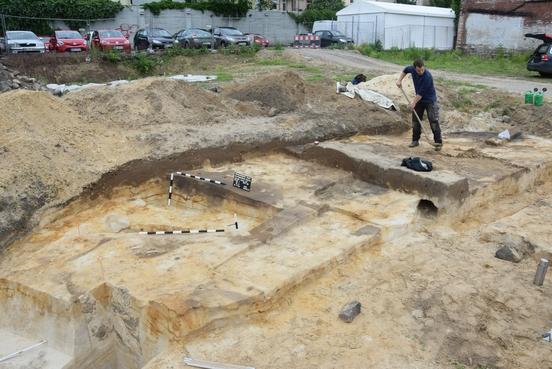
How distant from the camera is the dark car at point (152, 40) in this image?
2398 cm

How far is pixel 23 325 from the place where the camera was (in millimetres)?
5309

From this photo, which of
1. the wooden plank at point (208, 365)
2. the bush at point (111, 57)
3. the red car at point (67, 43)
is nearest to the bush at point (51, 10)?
the red car at point (67, 43)

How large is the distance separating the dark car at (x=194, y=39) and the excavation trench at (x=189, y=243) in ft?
56.5

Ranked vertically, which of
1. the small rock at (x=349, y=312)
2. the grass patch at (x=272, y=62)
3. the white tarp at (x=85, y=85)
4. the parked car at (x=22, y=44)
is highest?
the parked car at (x=22, y=44)

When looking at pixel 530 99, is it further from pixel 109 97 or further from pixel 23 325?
pixel 23 325

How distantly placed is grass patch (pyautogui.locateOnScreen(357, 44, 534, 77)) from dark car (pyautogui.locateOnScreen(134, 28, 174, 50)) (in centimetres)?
1013

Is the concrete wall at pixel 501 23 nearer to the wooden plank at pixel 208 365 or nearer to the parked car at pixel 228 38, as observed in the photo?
the parked car at pixel 228 38

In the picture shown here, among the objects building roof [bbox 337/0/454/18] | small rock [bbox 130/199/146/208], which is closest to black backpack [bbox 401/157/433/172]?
small rock [bbox 130/199/146/208]

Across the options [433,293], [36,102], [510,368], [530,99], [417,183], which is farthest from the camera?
[530,99]

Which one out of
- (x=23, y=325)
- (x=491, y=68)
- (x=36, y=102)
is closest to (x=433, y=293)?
(x=23, y=325)

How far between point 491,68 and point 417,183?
1597 centimetres

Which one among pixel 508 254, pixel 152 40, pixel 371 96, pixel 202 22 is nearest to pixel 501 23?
pixel 371 96

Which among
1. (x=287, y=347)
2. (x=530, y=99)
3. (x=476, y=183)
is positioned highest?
(x=530, y=99)

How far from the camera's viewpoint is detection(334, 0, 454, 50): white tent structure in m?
30.2
